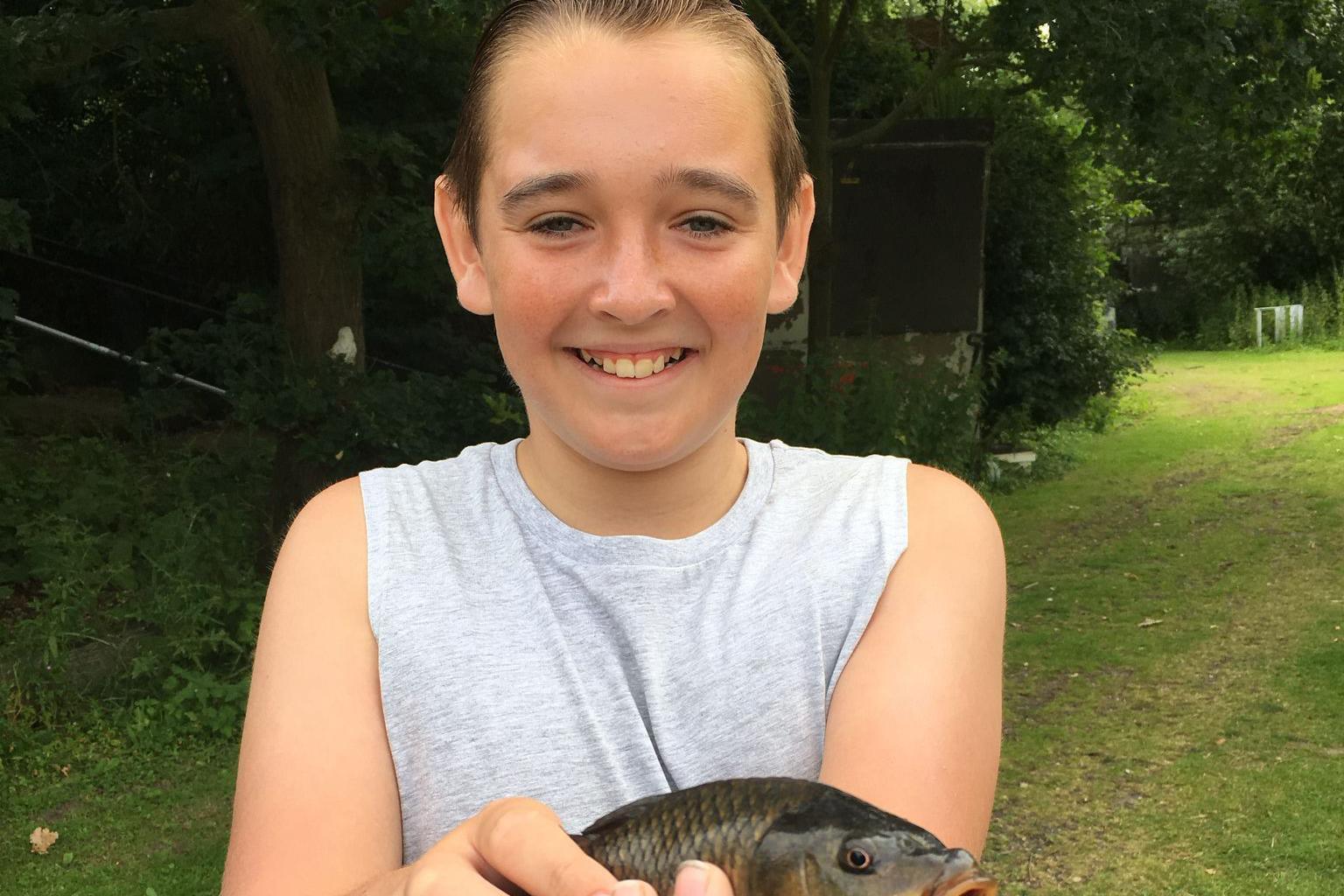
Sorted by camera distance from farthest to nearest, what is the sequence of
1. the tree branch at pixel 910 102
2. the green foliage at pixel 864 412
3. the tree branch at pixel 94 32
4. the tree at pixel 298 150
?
the tree branch at pixel 910 102 → the green foliage at pixel 864 412 → the tree at pixel 298 150 → the tree branch at pixel 94 32

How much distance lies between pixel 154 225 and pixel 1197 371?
17.3m

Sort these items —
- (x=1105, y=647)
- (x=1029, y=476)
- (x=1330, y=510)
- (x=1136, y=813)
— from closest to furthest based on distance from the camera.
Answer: (x=1136, y=813) → (x=1105, y=647) → (x=1330, y=510) → (x=1029, y=476)

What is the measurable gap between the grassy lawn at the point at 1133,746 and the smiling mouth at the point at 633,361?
390 centimetres

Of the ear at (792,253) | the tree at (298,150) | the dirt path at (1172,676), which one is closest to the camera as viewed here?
the ear at (792,253)

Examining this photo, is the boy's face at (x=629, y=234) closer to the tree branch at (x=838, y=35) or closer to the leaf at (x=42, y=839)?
the leaf at (x=42, y=839)

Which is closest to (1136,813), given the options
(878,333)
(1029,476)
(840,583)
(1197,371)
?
(840,583)

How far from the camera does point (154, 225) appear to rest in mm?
10680

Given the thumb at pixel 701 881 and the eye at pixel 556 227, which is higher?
the eye at pixel 556 227

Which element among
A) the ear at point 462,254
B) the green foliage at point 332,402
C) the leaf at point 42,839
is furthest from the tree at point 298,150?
the ear at point 462,254

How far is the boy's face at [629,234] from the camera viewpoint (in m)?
1.48

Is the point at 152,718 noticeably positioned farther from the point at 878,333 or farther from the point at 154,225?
the point at 878,333

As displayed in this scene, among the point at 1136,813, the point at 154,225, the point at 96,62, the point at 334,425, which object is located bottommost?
the point at 1136,813

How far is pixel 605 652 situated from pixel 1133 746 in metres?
5.10

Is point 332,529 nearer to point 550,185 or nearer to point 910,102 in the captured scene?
point 550,185
